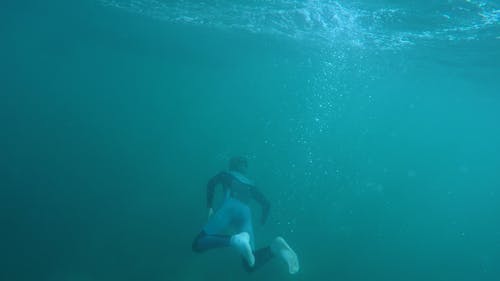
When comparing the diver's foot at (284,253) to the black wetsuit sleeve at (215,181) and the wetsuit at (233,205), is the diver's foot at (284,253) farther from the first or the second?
the black wetsuit sleeve at (215,181)

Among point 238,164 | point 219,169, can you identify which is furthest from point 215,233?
point 219,169

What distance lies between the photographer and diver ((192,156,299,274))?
8.21 m

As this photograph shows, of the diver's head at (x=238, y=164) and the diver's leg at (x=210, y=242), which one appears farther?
the diver's head at (x=238, y=164)

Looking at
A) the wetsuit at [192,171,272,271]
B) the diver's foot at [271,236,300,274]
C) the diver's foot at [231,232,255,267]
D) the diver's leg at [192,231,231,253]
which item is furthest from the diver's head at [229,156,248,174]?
the diver's foot at [271,236,300,274]

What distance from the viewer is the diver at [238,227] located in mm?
8211

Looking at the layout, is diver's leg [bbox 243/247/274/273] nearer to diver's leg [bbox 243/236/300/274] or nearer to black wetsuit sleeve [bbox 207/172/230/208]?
diver's leg [bbox 243/236/300/274]

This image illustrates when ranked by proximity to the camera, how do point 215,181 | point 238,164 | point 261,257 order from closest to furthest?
point 261,257 < point 215,181 < point 238,164

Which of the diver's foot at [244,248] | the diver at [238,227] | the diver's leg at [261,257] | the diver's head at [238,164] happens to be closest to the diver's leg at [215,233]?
the diver at [238,227]

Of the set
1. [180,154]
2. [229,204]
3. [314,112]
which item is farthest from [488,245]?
[314,112]

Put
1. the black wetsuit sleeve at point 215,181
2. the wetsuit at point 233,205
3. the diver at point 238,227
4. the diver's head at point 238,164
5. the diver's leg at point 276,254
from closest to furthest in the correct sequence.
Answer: the diver at point 238,227, the diver's leg at point 276,254, the wetsuit at point 233,205, the black wetsuit sleeve at point 215,181, the diver's head at point 238,164

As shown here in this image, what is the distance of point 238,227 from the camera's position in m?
9.16

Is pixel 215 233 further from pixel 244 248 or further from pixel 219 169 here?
pixel 219 169

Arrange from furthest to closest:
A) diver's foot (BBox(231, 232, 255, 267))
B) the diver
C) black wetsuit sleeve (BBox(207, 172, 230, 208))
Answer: black wetsuit sleeve (BBox(207, 172, 230, 208))
the diver
diver's foot (BBox(231, 232, 255, 267))

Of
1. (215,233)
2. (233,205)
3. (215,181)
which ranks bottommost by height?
(215,233)
